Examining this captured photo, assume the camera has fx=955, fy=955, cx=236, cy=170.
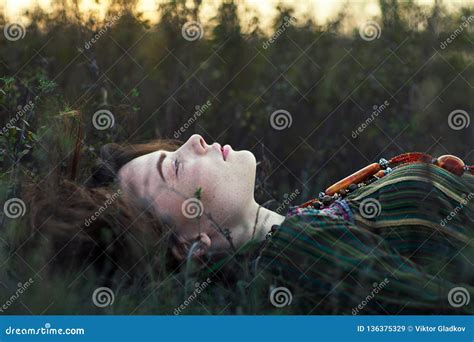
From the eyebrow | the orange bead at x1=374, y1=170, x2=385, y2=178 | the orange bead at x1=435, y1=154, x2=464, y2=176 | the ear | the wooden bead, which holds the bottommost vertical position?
the ear

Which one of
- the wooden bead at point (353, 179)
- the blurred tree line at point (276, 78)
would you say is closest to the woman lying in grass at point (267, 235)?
the wooden bead at point (353, 179)

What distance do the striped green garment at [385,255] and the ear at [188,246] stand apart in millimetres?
250

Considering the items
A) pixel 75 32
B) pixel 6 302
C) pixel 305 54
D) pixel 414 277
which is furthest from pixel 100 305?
pixel 305 54

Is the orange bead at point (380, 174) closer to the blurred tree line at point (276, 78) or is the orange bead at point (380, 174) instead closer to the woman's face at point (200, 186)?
the blurred tree line at point (276, 78)

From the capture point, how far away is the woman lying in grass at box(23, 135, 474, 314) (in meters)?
3.37

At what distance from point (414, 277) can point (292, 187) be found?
1.87 meters

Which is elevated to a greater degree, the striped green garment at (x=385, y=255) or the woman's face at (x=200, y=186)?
the striped green garment at (x=385, y=255)

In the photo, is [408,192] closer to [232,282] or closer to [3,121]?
[232,282]

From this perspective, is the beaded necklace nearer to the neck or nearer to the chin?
the neck

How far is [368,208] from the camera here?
3.79 meters

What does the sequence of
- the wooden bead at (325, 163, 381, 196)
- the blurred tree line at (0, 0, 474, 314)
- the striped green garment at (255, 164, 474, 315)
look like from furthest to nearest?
the blurred tree line at (0, 0, 474, 314)
the wooden bead at (325, 163, 381, 196)
the striped green garment at (255, 164, 474, 315)

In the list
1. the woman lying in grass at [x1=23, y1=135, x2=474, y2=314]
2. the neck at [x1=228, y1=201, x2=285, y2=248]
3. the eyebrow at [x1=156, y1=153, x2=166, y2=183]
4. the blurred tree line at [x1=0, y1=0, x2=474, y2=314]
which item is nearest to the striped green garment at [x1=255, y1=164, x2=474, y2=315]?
the woman lying in grass at [x1=23, y1=135, x2=474, y2=314]

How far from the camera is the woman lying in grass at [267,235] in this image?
3371 millimetres

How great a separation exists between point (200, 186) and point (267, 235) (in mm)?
330
